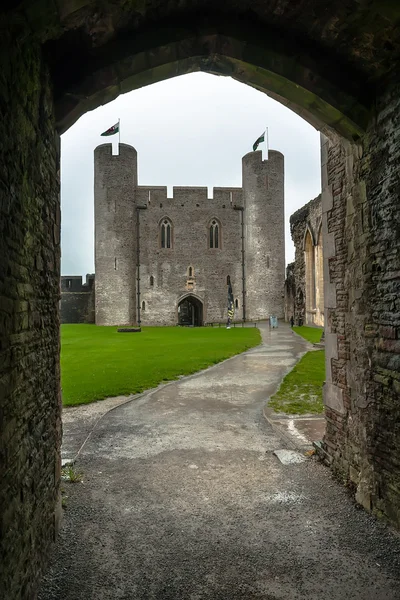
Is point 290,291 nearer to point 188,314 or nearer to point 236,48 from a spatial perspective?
point 188,314

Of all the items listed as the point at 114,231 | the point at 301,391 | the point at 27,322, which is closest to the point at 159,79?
the point at 27,322

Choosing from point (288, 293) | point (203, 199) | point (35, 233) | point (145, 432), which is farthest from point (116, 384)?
point (203, 199)

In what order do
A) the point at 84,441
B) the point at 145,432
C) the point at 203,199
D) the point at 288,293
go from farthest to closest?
1. the point at 203,199
2. the point at 288,293
3. the point at 145,432
4. the point at 84,441

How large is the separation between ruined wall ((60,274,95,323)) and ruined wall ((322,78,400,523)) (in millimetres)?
36835

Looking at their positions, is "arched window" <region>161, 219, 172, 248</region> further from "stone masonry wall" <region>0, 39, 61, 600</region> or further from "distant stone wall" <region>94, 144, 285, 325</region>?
"stone masonry wall" <region>0, 39, 61, 600</region>

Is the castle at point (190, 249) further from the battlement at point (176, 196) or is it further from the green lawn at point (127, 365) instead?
the green lawn at point (127, 365)

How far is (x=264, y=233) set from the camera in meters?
37.1

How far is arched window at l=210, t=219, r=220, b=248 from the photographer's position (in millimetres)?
37531

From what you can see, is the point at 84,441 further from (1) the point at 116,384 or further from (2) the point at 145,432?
(1) the point at 116,384

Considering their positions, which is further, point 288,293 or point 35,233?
point 288,293

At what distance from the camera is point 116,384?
10203mm

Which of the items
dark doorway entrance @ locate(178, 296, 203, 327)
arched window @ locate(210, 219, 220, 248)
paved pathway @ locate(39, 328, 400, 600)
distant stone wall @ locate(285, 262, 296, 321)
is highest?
arched window @ locate(210, 219, 220, 248)

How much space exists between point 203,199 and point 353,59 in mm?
33640

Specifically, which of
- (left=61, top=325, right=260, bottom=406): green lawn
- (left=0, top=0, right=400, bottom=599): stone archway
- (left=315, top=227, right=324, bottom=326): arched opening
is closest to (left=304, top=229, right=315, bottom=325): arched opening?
(left=315, top=227, right=324, bottom=326): arched opening
